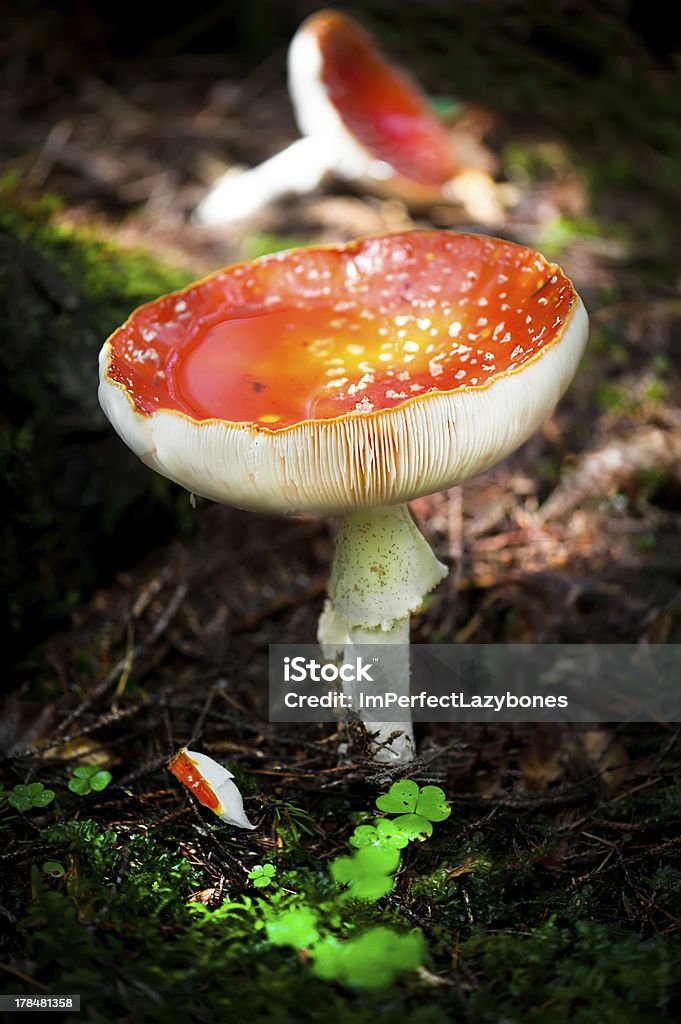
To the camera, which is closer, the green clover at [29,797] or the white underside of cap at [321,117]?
the green clover at [29,797]

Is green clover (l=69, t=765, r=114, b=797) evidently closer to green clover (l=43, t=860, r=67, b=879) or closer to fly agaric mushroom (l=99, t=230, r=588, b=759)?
green clover (l=43, t=860, r=67, b=879)

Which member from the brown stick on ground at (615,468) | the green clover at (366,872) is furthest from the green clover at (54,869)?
the brown stick on ground at (615,468)

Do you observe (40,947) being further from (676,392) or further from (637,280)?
(637,280)

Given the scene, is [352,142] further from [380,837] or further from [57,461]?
[380,837]

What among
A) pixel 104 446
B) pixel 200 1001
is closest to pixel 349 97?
pixel 104 446

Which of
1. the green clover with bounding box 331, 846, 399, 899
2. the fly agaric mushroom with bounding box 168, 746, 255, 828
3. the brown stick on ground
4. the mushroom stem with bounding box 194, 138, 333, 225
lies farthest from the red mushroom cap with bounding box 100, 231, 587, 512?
the mushroom stem with bounding box 194, 138, 333, 225

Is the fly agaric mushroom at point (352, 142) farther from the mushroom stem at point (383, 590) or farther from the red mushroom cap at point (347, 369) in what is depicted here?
the mushroom stem at point (383, 590)

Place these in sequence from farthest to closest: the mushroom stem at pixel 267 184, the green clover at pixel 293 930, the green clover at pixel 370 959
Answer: the mushroom stem at pixel 267 184 < the green clover at pixel 293 930 < the green clover at pixel 370 959
